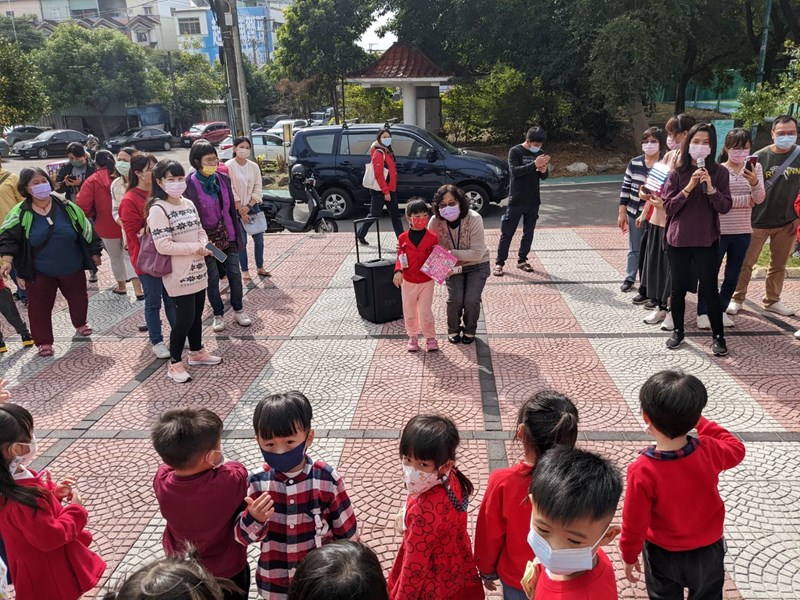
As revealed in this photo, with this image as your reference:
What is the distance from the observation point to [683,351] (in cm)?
519

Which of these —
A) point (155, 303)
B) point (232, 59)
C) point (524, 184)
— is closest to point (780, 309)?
point (524, 184)

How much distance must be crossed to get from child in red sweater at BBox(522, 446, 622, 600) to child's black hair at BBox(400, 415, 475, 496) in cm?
45

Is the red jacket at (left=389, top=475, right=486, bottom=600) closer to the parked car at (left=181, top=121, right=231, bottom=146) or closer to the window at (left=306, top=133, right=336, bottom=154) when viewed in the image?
the window at (left=306, top=133, right=336, bottom=154)

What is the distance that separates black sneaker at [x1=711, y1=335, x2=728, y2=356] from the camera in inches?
198

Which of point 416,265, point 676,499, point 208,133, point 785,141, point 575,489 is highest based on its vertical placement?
point 785,141

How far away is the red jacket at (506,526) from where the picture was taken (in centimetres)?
209

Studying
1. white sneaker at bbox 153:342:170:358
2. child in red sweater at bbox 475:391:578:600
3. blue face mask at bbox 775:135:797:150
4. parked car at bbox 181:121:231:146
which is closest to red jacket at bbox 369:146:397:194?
white sneaker at bbox 153:342:170:358

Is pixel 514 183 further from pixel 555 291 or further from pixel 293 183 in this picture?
pixel 293 183

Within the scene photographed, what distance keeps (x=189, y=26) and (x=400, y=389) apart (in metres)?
66.1

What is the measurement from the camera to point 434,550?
2191 millimetres

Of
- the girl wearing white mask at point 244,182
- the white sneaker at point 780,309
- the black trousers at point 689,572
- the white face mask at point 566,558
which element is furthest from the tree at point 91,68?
the white face mask at point 566,558

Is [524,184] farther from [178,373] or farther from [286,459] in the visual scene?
[286,459]

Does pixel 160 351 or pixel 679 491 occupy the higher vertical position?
pixel 679 491

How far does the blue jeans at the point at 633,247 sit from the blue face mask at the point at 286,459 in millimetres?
5362
